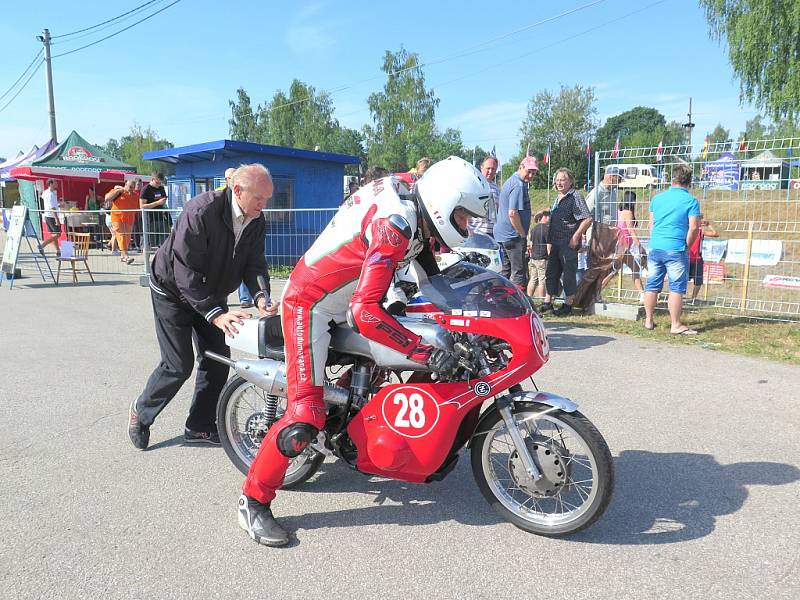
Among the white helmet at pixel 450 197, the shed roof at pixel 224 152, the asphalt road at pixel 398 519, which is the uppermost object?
the shed roof at pixel 224 152

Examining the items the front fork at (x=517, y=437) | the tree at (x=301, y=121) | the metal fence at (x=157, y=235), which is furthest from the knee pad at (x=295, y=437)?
the tree at (x=301, y=121)

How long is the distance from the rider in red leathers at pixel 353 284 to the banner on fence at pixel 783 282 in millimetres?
7191

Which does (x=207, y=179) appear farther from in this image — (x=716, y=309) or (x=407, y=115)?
(x=407, y=115)

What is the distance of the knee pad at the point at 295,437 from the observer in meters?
3.09

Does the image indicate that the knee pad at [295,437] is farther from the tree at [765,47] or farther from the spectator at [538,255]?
the tree at [765,47]

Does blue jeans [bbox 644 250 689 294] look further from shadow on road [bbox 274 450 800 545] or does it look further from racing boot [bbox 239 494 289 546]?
racing boot [bbox 239 494 289 546]

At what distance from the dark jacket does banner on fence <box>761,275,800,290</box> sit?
7.43m

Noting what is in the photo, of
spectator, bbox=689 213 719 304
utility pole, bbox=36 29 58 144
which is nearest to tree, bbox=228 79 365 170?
utility pole, bbox=36 29 58 144

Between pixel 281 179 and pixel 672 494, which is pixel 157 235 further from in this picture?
pixel 672 494

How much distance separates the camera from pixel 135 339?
7.79 m

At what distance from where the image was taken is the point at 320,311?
3.15 metres

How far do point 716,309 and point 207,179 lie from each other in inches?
508

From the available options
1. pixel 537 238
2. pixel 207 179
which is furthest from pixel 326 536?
pixel 207 179

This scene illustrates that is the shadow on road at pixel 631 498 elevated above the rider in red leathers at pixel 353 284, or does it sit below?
below
